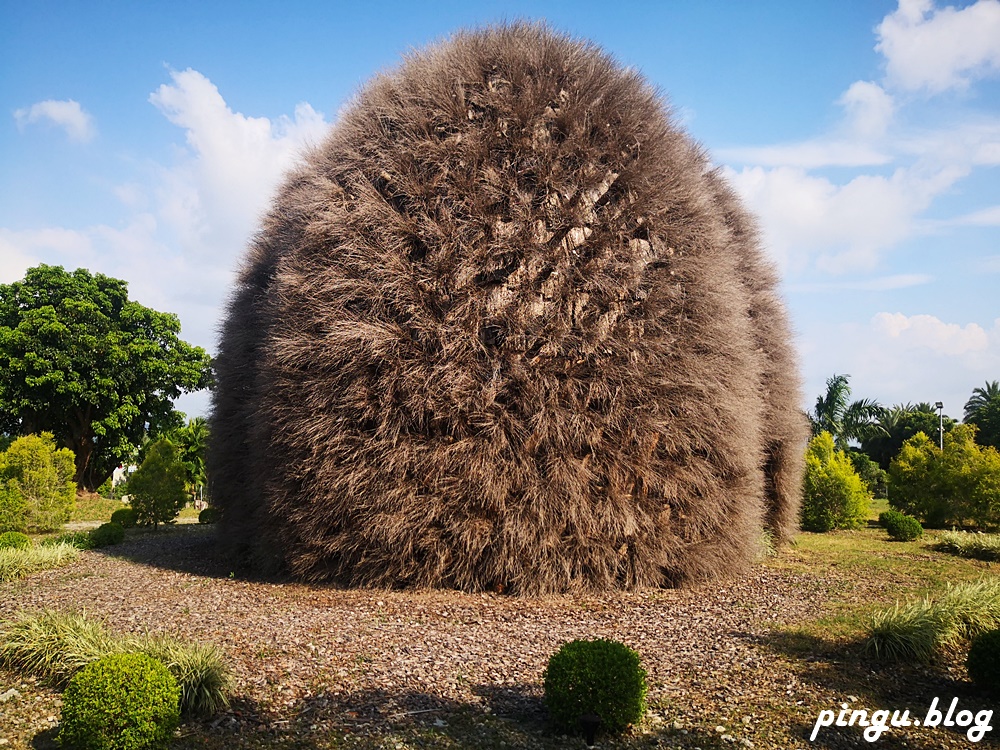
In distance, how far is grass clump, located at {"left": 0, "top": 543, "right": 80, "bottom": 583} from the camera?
31.1 ft

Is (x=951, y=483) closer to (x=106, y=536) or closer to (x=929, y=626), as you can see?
(x=929, y=626)

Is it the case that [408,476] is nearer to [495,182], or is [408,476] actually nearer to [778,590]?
[495,182]

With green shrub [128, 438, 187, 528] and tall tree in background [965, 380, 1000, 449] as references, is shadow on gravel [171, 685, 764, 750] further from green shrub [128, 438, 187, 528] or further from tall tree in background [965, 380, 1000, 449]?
tall tree in background [965, 380, 1000, 449]

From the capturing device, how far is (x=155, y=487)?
1709 cm

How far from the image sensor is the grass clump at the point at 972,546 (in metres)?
12.2

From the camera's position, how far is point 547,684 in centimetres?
474

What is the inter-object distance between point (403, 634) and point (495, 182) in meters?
5.53

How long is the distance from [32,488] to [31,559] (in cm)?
723

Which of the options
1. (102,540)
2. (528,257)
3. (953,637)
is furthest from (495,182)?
(102,540)

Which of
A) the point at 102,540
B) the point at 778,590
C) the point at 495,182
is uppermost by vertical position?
the point at 495,182

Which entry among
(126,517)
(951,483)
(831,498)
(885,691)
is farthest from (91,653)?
(951,483)

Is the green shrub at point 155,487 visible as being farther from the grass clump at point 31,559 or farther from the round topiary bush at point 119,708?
the round topiary bush at point 119,708

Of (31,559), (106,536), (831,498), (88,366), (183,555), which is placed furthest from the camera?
(88,366)

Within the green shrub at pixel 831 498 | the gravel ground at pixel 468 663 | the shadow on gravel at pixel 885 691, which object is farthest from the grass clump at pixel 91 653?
the green shrub at pixel 831 498
